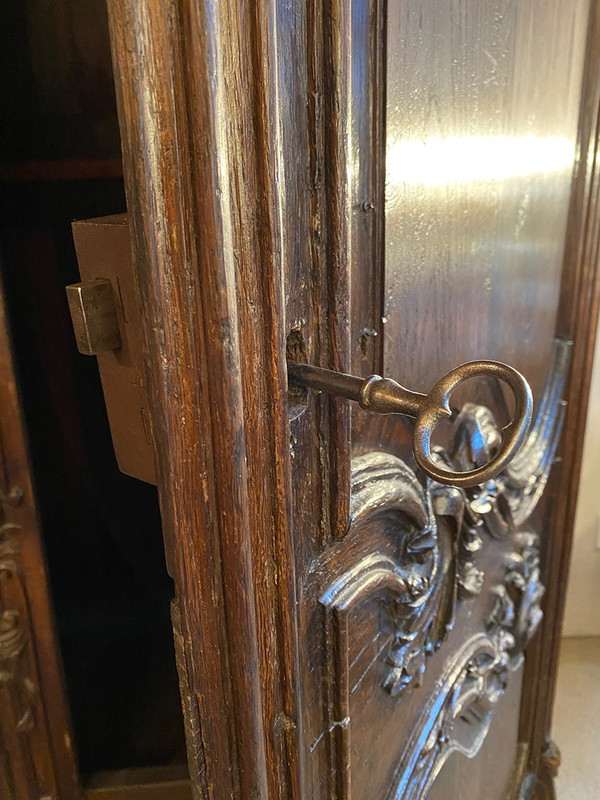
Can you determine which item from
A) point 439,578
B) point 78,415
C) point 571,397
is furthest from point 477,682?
point 78,415

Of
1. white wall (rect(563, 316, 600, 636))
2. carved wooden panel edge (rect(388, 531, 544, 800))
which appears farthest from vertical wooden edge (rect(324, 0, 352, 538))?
white wall (rect(563, 316, 600, 636))

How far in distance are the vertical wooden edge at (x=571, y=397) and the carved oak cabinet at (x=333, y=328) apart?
4cm

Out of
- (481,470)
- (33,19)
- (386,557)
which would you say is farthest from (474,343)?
(33,19)

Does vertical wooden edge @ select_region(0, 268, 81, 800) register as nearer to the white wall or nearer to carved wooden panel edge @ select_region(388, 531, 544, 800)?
carved wooden panel edge @ select_region(388, 531, 544, 800)

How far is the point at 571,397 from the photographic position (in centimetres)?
102

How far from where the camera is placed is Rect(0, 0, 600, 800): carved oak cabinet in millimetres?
290

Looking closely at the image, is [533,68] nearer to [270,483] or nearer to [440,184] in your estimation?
[440,184]

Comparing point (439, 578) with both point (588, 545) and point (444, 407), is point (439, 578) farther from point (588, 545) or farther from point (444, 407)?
point (588, 545)

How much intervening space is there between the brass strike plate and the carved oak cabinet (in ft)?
0.09

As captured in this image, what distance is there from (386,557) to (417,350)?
0.17 meters

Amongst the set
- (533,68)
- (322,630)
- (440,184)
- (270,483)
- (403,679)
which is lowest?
(403,679)

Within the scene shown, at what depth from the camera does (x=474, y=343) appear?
0.63 meters

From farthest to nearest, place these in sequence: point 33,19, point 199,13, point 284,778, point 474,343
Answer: point 474,343
point 33,19
point 284,778
point 199,13

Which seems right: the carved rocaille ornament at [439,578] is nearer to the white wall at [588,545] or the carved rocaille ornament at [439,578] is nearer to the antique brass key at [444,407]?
the antique brass key at [444,407]
